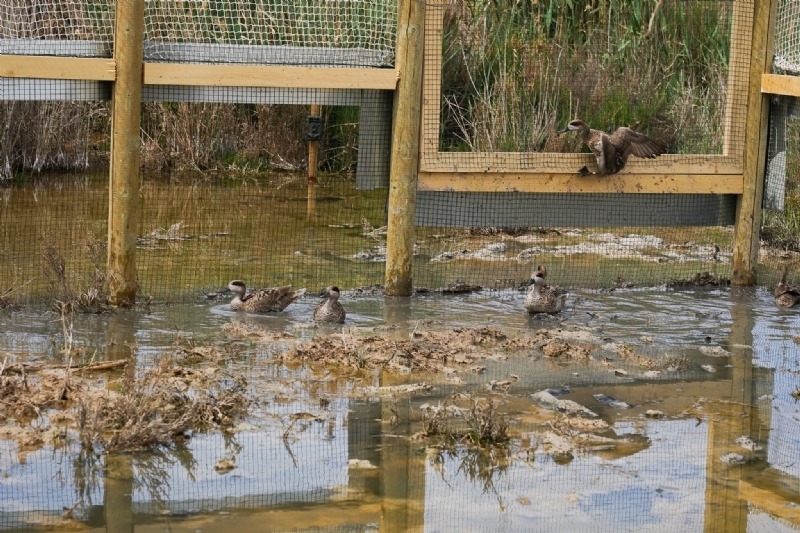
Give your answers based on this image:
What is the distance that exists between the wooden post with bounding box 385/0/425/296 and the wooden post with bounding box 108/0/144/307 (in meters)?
2.17

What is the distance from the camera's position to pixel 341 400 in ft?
24.6

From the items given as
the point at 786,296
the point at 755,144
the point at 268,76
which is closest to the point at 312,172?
the point at 268,76

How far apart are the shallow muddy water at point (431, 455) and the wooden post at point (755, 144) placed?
229 cm

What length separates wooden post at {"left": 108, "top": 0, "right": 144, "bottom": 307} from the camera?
9.49 m

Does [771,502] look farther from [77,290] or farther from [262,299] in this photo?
[77,290]

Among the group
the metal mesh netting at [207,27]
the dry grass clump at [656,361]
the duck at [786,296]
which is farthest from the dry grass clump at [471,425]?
the duck at [786,296]

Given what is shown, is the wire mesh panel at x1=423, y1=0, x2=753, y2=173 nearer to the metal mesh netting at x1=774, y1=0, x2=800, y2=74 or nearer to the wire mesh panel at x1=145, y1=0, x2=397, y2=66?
the metal mesh netting at x1=774, y1=0, x2=800, y2=74

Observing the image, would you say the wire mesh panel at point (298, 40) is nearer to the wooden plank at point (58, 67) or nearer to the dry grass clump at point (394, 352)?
the wooden plank at point (58, 67)

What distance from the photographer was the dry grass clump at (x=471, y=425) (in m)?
6.70

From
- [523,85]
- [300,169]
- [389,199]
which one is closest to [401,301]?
[389,199]

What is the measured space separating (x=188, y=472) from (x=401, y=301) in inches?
181

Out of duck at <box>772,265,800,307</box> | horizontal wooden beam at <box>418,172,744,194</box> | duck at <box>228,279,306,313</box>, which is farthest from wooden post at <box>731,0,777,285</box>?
duck at <box>228,279,306,313</box>

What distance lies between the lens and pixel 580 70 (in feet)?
55.0

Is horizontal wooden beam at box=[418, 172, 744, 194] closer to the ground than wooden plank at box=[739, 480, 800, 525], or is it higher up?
higher up
